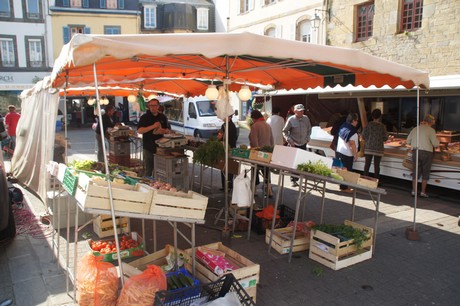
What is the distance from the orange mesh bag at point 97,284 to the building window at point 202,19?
31246mm

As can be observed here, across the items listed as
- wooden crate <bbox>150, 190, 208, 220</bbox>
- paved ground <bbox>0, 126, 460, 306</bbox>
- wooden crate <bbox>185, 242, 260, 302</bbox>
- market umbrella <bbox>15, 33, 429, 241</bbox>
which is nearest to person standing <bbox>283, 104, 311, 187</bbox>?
market umbrella <bbox>15, 33, 429, 241</bbox>

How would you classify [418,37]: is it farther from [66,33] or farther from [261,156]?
[66,33]

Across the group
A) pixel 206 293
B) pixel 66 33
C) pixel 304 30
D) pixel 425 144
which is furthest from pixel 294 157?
pixel 66 33

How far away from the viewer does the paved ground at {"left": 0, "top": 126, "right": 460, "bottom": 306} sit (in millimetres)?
3881

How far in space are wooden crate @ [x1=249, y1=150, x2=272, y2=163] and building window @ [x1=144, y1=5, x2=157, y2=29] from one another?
28592 millimetres

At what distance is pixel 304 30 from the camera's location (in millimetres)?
19656

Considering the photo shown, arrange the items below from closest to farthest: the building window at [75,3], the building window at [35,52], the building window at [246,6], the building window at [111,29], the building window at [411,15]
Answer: the building window at [411,15] → the building window at [246,6] → the building window at [35,52] → the building window at [75,3] → the building window at [111,29]

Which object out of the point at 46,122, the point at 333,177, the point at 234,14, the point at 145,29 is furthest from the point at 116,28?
the point at 333,177

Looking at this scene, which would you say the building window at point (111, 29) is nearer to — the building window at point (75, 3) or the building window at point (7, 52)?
the building window at point (75, 3)

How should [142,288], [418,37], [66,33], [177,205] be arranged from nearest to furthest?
[142,288], [177,205], [418,37], [66,33]

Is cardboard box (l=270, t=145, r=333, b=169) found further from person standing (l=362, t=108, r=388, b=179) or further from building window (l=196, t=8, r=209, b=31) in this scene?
building window (l=196, t=8, r=209, b=31)

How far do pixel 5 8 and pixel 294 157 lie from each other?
2841 cm

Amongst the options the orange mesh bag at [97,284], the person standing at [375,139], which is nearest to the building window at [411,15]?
the person standing at [375,139]

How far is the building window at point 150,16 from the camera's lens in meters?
31.3
